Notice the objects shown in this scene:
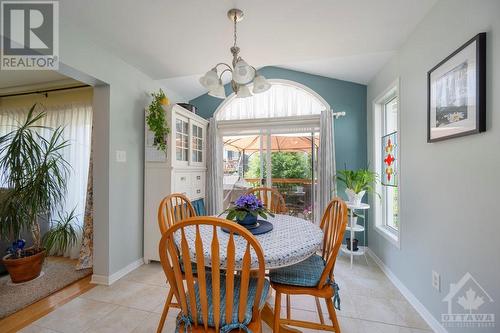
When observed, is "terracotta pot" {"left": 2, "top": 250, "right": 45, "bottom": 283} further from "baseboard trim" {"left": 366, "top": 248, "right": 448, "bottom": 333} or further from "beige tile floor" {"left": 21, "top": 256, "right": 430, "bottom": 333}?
"baseboard trim" {"left": 366, "top": 248, "right": 448, "bottom": 333}

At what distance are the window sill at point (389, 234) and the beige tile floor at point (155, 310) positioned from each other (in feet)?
1.34

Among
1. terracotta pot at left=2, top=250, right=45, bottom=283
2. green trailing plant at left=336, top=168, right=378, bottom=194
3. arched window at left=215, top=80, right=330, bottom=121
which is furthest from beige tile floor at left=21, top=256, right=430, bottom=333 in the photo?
arched window at left=215, top=80, right=330, bottom=121

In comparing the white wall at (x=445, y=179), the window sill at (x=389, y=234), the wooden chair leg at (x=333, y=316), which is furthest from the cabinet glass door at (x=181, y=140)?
the window sill at (x=389, y=234)

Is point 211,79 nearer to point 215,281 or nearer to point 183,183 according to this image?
point 215,281

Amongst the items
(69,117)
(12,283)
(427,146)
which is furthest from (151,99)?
(427,146)

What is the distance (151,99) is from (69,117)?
1167 mm

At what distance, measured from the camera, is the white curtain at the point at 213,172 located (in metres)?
3.41

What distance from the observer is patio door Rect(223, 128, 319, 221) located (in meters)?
3.32

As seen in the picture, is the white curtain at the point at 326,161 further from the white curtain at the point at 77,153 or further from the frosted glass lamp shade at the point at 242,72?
the white curtain at the point at 77,153

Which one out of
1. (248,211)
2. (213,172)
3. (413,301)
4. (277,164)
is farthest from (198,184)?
(413,301)

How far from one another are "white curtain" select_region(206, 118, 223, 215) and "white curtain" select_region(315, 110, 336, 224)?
1534mm

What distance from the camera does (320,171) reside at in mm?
3084

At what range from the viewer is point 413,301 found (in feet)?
6.03

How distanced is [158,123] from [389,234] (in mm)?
2843
